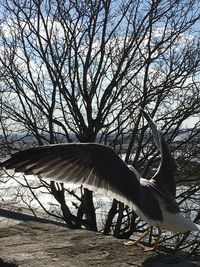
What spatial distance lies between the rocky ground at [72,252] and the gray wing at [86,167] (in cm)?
47

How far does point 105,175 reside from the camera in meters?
4.30

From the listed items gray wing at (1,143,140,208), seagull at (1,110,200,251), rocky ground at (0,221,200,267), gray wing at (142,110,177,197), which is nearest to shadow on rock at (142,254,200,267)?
rocky ground at (0,221,200,267)

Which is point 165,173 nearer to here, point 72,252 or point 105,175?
point 105,175

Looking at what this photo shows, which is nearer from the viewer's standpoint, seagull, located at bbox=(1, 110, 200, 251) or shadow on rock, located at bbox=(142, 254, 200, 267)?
shadow on rock, located at bbox=(142, 254, 200, 267)

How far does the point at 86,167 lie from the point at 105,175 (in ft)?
0.62

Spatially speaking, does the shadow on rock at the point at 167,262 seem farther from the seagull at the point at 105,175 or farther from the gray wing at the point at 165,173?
the gray wing at the point at 165,173

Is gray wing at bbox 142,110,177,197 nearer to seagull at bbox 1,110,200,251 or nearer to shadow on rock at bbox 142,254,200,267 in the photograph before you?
seagull at bbox 1,110,200,251

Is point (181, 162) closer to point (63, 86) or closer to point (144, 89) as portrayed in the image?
point (144, 89)

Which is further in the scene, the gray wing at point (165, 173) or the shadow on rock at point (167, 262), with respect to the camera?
the gray wing at point (165, 173)

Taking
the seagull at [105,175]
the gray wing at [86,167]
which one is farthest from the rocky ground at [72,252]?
the gray wing at [86,167]

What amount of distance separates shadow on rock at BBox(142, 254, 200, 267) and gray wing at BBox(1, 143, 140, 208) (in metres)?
0.47

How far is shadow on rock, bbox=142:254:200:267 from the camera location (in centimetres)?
383

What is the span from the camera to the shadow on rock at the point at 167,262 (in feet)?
12.6

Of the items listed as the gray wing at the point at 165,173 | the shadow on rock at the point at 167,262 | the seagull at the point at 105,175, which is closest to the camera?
the shadow on rock at the point at 167,262
